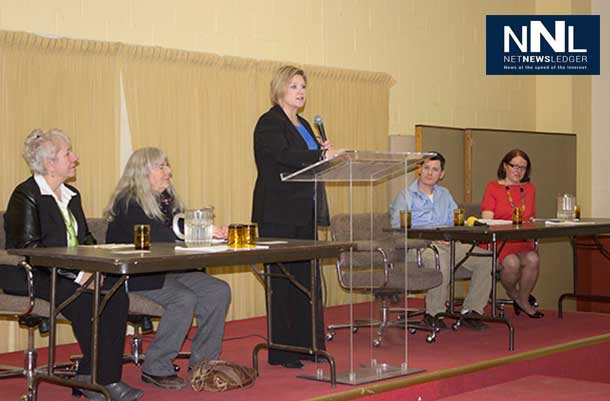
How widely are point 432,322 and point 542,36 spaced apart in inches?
181

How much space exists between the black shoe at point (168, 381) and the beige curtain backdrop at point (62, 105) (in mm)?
1612

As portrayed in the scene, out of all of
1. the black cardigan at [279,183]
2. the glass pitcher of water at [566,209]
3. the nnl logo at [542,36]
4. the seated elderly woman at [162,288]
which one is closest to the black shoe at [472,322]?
the glass pitcher of water at [566,209]

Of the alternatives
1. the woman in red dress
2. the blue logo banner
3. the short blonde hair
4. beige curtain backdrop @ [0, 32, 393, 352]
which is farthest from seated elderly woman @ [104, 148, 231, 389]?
the blue logo banner

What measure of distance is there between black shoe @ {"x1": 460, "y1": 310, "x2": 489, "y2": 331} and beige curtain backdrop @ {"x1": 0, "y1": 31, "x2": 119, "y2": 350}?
2388mm

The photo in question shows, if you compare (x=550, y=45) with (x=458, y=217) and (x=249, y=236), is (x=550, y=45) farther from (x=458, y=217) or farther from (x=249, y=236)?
(x=249, y=236)

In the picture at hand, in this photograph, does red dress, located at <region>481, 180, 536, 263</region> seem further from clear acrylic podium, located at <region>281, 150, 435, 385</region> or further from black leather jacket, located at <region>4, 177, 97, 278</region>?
black leather jacket, located at <region>4, 177, 97, 278</region>

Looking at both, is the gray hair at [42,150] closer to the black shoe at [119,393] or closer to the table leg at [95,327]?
the table leg at [95,327]

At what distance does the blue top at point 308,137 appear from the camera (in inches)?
183

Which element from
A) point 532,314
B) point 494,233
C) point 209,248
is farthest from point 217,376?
point 532,314

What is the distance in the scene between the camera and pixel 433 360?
16.0ft

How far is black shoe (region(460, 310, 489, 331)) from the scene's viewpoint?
5844mm

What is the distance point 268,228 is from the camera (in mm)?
4652

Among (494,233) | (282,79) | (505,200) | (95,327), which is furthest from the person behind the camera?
(505,200)

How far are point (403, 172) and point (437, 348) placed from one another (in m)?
1.35
